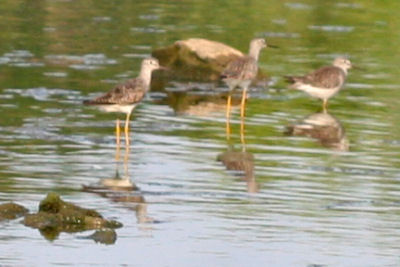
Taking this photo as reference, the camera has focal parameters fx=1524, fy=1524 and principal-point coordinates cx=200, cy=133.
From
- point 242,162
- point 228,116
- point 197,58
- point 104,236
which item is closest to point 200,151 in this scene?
point 242,162

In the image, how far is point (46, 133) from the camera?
2014cm

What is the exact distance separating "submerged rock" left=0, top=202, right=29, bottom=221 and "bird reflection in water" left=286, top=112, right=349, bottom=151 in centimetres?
612

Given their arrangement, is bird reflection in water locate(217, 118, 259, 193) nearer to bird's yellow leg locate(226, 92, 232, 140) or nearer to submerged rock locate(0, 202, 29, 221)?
bird's yellow leg locate(226, 92, 232, 140)

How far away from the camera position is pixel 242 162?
739 inches

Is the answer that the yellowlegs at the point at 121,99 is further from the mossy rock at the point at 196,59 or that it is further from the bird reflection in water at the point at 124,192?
the mossy rock at the point at 196,59

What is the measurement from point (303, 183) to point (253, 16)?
1758cm

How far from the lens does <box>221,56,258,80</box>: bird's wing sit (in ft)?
74.9

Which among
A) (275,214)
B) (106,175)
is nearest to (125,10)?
(106,175)

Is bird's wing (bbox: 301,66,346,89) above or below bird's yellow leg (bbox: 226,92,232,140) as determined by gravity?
above

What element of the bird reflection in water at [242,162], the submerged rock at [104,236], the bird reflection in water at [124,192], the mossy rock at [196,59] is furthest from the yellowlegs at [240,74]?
the submerged rock at [104,236]

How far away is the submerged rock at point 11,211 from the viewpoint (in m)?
14.8

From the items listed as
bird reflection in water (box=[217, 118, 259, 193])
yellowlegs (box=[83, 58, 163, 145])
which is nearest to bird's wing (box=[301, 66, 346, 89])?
bird reflection in water (box=[217, 118, 259, 193])

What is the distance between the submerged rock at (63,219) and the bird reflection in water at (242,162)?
8.82 feet

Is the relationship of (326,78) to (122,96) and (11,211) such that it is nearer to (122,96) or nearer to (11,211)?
(122,96)
